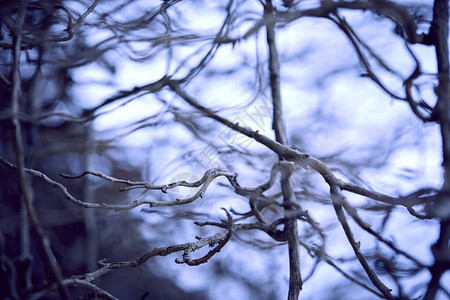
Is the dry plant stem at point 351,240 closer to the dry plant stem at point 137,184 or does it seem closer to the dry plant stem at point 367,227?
the dry plant stem at point 367,227

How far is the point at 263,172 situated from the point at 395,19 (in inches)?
12.7

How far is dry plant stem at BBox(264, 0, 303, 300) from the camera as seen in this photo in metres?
0.49

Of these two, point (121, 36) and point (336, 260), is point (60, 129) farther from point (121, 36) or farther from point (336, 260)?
point (336, 260)

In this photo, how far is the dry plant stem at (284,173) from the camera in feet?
1.62

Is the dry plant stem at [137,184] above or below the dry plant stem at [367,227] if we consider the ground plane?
above

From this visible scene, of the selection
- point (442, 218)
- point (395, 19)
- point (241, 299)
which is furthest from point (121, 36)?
point (241, 299)

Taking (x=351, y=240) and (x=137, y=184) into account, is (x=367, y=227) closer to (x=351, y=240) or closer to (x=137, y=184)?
(x=351, y=240)

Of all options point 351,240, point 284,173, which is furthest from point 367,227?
point 284,173

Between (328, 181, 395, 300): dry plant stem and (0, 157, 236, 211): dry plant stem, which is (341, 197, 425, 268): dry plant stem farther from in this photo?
(0, 157, 236, 211): dry plant stem

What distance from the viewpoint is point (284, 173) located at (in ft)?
1.94

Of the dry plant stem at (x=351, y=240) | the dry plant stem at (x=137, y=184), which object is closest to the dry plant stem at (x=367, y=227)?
the dry plant stem at (x=351, y=240)

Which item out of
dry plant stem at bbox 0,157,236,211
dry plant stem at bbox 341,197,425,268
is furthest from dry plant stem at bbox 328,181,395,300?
dry plant stem at bbox 0,157,236,211

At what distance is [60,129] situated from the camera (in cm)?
86

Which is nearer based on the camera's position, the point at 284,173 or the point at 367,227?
the point at 367,227
